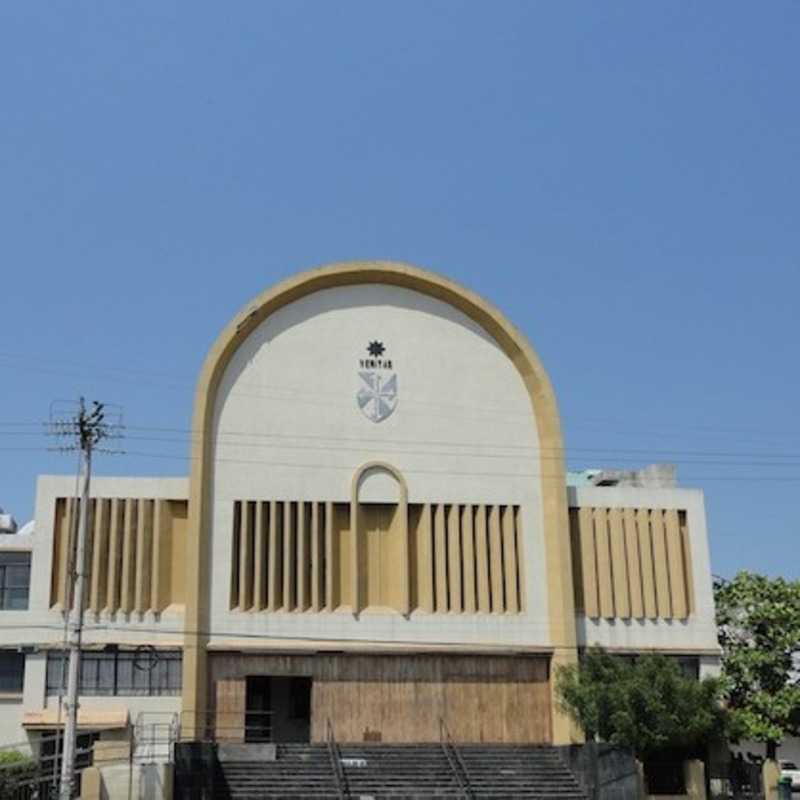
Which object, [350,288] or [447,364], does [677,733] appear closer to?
[447,364]

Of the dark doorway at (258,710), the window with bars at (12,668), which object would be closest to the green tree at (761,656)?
the dark doorway at (258,710)

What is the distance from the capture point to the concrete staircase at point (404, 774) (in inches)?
1246

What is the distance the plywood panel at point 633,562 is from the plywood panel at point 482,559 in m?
4.73

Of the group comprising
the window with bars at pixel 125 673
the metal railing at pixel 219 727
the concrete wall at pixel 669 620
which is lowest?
the metal railing at pixel 219 727

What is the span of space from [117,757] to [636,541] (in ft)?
57.8

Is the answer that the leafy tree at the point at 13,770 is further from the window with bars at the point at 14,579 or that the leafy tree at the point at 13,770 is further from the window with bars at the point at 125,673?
the window with bars at the point at 14,579

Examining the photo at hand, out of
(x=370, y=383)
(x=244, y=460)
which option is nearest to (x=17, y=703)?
(x=244, y=460)

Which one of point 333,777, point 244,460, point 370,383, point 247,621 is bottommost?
point 333,777

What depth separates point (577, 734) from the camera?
114 ft

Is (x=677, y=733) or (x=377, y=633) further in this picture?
(x=377, y=633)

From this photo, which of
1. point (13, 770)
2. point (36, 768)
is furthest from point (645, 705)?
point (13, 770)

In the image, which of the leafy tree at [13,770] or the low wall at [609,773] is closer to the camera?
the leafy tree at [13,770]

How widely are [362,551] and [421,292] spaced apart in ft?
29.2

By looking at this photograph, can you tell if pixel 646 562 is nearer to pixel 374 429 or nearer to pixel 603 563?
pixel 603 563
